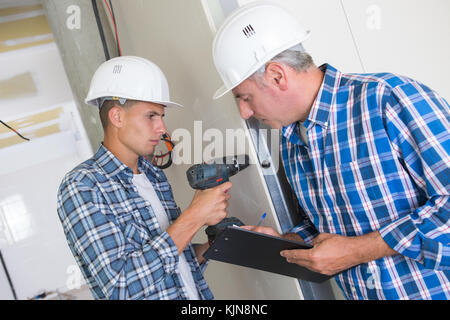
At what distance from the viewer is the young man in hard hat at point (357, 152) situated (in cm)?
97

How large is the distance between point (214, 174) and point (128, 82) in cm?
49

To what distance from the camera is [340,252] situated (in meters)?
1.10

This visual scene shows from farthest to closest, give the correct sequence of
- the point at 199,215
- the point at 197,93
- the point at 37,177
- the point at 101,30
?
the point at 37,177 < the point at 101,30 < the point at 197,93 < the point at 199,215

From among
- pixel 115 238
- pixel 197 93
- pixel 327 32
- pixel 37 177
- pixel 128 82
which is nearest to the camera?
pixel 115 238

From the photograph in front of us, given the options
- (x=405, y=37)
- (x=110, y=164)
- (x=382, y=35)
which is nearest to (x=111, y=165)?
(x=110, y=164)

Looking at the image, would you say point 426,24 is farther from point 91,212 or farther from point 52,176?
point 52,176

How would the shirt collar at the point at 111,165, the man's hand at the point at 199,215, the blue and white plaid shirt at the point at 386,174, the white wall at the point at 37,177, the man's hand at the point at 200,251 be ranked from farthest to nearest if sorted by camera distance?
1. the white wall at the point at 37,177
2. the man's hand at the point at 200,251
3. the shirt collar at the point at 111,165
4. the man's hand at the point at 199,215
5. the blue and white plaid shirt at the point at 386,174

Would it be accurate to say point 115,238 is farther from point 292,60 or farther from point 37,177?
point 37,177

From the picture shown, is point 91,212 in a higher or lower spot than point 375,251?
higher

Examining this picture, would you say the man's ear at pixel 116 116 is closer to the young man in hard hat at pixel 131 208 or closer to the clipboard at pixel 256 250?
the young man in hard hat at pixel 131 208

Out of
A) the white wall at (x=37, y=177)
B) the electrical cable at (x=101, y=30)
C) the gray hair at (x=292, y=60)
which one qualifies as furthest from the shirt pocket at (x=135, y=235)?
the white wall at (x=37, y=177)
